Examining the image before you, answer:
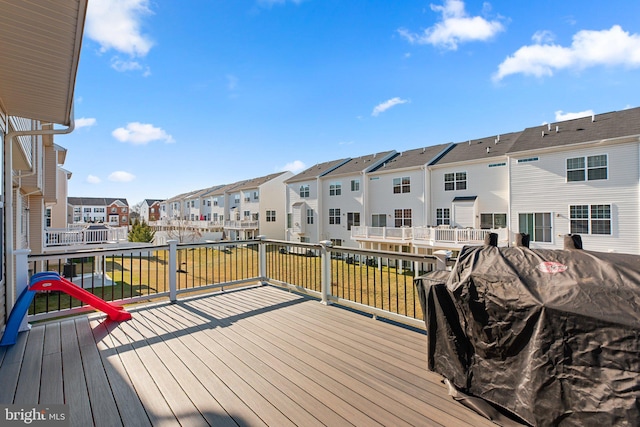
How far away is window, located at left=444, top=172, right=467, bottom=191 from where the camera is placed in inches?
624

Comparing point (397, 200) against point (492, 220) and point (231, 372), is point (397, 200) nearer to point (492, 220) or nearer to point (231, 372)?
point (492, 220)

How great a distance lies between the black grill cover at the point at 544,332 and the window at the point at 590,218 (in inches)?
563

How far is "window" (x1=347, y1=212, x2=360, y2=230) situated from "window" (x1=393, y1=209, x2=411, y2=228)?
9.82ft

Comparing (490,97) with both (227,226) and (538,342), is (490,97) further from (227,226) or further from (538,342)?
(227,226)

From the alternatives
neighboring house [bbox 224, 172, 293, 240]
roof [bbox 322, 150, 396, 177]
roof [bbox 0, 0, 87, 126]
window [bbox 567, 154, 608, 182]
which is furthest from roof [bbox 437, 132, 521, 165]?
neighboring house [bbox 224, 172, 293, 240]

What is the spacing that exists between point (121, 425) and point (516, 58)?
14.1 metres

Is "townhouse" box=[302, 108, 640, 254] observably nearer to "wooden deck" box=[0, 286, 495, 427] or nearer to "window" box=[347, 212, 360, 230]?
"window" box=[347, 212, 360, 230]

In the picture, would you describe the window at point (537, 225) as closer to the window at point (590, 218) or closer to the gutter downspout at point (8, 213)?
the window at point (590, 218)

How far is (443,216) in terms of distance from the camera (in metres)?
16.6

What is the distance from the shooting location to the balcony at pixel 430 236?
14.1 meters

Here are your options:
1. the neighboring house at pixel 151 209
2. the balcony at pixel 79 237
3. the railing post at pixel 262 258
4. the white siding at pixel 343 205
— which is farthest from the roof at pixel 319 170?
the neighboring house at pixel 151 209

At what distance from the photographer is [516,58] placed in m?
10.4

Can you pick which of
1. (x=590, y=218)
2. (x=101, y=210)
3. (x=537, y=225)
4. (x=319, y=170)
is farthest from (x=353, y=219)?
(x=101, y=210)

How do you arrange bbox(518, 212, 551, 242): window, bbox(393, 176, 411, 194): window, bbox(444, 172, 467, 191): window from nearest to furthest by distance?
bbox(518, 212, 551, 242): window
bbox(444, 172, 467, 191): window
bbox(393, 176, 411, 194): window
